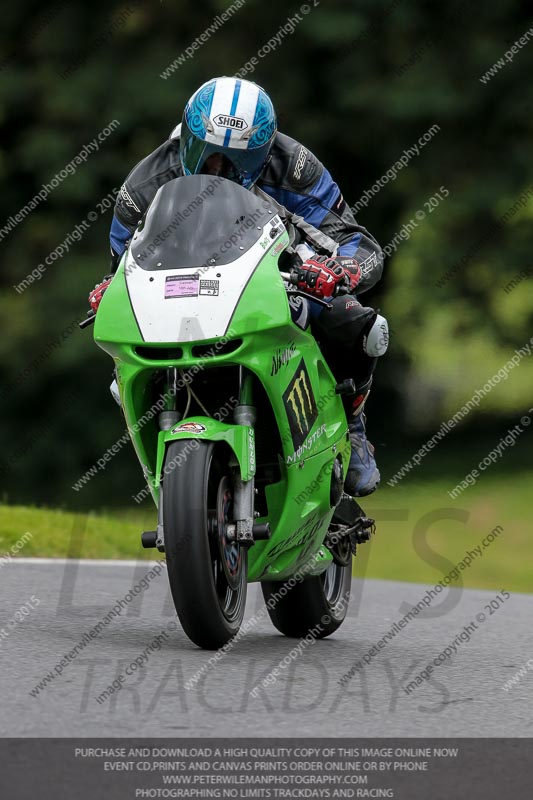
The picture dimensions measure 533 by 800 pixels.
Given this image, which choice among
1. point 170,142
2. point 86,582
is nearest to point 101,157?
point 86,582

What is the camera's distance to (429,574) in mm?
13852

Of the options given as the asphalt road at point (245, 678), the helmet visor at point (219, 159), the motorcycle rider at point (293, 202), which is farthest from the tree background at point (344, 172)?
the helmet visor at point (219, 159)

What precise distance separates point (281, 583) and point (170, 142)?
5.76ft

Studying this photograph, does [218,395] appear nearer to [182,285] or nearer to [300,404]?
[300,404]

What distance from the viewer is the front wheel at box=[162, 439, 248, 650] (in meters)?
4.12

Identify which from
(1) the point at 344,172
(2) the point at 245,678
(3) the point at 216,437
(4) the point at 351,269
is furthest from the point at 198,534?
(1) the point at 344,172

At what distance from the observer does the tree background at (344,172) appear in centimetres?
1777

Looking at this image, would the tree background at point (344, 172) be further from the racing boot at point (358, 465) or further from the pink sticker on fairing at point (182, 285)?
the pink sticker on fairing at point (182, 285)

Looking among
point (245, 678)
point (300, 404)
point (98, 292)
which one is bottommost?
point (245, 678)

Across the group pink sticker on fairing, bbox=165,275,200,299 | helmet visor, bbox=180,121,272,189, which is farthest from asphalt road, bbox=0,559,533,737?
helmet visor, bbox=180,121,272,189

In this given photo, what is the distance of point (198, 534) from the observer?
4.12 m

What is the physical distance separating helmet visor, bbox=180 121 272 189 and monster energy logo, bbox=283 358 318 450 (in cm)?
76

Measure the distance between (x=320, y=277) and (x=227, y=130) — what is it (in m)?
0.63
